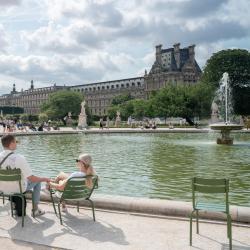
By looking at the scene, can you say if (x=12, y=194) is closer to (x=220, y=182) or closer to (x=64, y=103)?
(x=220, y=182)

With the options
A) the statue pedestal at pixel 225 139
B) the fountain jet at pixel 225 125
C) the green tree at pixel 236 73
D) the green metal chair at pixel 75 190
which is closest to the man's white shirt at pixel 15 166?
the green metal chair at pixel 75 190

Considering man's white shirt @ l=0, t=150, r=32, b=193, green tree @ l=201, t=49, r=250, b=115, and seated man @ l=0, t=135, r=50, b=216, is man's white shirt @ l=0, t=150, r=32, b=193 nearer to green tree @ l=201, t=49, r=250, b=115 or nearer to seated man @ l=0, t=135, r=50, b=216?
seated man @ l=0, t=135, r=50, b=216

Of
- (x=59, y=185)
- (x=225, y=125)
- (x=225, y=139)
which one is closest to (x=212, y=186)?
(x=59, y=185)

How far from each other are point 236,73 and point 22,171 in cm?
6830

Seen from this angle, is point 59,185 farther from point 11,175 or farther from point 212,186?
point 212,186

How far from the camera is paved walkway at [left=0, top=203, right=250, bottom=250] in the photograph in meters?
7.22

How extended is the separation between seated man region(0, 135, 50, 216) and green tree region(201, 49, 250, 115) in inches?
2630

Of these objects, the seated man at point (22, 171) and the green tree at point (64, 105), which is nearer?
the seated man at point (22, 171)

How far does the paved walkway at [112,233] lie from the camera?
7219mm

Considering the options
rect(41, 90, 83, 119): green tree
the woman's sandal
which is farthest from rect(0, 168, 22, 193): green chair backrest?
rect(41, 90, 83, 119): green tree

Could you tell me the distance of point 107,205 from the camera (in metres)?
9.61

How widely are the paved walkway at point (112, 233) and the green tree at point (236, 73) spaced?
6675 cm

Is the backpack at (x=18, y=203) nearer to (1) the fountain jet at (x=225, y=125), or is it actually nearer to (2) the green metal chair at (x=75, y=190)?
(2) the green metal chair at (x=75, y=190)

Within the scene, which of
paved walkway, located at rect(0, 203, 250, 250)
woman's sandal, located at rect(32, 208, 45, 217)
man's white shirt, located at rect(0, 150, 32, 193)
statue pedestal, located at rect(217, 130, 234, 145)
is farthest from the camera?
statue pedestal, located at rect(217, 130, 234, 145)
